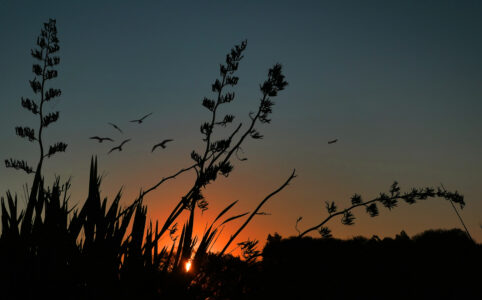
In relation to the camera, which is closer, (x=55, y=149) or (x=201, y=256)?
A: (x=201, y=256)

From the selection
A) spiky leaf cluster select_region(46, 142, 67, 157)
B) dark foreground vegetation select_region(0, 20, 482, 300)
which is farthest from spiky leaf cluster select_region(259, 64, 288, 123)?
spiky leaf cluster select_region(46, 142, 67, 157)

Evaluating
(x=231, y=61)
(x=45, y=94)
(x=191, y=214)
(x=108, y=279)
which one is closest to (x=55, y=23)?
(x=45, y=94)

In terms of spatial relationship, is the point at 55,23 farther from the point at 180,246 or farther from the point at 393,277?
the point at 393,277

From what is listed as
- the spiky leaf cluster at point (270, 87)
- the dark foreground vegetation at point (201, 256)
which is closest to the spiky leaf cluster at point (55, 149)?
the dark foreground vegetation at point (201, 256)

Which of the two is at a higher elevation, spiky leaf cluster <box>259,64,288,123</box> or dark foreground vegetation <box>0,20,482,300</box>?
spiky leaf cluster <box>259,64,288,123</box>

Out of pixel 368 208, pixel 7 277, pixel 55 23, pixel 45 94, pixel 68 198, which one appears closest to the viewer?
pixel 7 277

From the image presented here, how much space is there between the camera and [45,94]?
253 inches

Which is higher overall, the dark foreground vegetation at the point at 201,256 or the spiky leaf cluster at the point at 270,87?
the spiky leaf cluster at the point at 270,87

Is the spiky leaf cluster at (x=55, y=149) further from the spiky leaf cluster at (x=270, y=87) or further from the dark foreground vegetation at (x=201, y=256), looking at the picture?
the spiky leaf cluster at (x=270, y=87)

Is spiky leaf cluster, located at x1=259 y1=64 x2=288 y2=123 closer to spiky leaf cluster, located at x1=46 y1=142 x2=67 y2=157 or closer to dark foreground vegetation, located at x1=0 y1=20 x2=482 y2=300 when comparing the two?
dark foreground vegetation, located at x1=0 y1=20 x2=482 y2=300

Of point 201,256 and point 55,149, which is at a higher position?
point 55,149

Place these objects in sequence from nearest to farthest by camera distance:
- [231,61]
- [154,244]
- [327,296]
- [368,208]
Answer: [154,244] < [368,208] < [327,296] < [231,61]

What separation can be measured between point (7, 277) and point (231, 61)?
3.71 meters

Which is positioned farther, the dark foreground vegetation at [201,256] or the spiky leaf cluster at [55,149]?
the spiky leaf cluster at [55,149]
